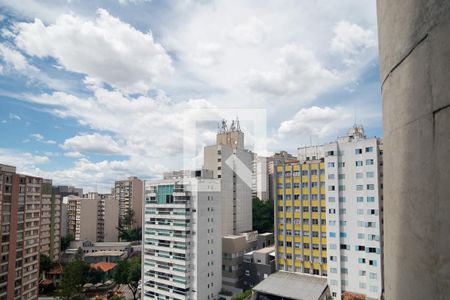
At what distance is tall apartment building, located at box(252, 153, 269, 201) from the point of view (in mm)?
62891

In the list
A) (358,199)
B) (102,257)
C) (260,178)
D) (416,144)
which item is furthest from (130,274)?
(260,178)

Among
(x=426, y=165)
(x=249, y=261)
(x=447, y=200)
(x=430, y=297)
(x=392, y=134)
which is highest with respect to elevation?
(x=392, y=134)

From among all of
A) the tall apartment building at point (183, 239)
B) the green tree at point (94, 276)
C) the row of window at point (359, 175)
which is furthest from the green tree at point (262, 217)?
the green tree at point (94, 276)

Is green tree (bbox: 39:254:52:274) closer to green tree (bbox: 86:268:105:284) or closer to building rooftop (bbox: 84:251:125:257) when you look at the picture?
building rooftop (bbox: 84:251:125:257)

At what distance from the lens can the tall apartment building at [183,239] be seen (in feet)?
87.1

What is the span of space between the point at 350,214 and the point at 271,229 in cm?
2363

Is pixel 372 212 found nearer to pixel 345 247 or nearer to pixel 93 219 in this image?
pixel 345 247

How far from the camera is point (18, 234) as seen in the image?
2789cm

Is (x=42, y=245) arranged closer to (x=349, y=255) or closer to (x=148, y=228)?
(x=148, y=228)

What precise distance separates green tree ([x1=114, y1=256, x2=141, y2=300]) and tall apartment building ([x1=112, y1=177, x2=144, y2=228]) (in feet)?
97.7

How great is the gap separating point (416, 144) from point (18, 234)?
34865mm

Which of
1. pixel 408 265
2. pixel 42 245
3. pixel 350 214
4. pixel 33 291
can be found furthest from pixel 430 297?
pixel 42 245

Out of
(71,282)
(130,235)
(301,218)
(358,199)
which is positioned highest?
(358,199)

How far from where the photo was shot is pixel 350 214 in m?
24.0
